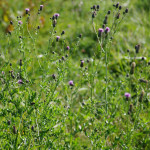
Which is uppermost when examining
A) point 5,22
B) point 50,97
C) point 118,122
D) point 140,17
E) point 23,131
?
point 5,22

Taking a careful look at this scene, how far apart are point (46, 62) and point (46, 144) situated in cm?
58

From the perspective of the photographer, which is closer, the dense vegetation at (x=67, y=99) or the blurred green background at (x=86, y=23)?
the dense vegetation at (x=67, y=99)

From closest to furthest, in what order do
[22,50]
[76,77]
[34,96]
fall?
[34,96]
[22,50]
[76,77]

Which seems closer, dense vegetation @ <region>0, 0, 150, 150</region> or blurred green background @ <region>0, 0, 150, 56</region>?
dense vegetation @ <region>0, 0, 150, 150</region>

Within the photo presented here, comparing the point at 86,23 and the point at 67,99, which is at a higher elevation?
the point at 86,23

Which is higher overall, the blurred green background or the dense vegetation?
the blurred green background

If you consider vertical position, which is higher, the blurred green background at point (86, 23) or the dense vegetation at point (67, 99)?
the blurred green background at point (86, 23)

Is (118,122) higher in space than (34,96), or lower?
lower

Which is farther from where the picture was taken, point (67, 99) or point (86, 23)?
point (86, 23)

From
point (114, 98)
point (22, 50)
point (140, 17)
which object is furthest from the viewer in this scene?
point (140, 17)

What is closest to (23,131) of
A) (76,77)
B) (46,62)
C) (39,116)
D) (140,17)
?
(39,116)

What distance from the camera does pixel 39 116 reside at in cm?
189

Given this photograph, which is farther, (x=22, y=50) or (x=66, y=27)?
(x=66, y=27)

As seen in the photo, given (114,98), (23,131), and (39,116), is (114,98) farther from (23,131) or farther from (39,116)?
(23,131)
